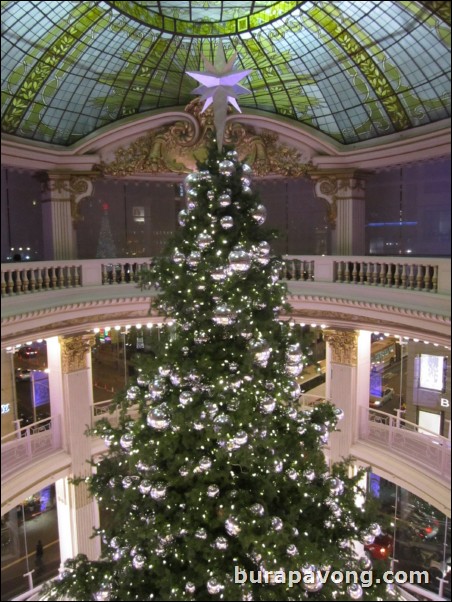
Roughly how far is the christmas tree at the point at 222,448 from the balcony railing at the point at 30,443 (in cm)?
515

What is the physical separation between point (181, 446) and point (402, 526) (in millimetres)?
9207

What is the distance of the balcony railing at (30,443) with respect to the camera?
11477 millimetres

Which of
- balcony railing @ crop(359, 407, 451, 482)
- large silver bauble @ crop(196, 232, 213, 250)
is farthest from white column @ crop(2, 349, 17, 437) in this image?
balcony railing @ crop(359, 407, 451, 482)

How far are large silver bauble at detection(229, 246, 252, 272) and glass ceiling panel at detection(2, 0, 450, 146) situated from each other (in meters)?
6.55

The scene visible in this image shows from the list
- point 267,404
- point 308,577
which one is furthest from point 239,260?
point 308,577

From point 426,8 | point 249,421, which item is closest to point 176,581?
point 249,421

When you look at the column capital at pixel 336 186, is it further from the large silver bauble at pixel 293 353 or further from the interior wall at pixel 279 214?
the large silver bauble at pixel 293 353

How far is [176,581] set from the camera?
620 centimetres

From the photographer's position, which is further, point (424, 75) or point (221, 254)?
point (424, 75)

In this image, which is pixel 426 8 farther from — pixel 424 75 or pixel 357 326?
pixel 357 326

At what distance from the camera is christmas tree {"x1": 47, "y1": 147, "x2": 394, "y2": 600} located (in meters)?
6.19

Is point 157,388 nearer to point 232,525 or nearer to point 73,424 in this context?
point 232,525

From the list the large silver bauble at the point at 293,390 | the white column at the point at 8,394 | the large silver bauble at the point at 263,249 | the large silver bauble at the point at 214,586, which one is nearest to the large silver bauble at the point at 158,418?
the large silver bauble at the point at 293,390

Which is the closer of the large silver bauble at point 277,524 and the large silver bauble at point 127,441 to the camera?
the large silver bauble at point 277,524
